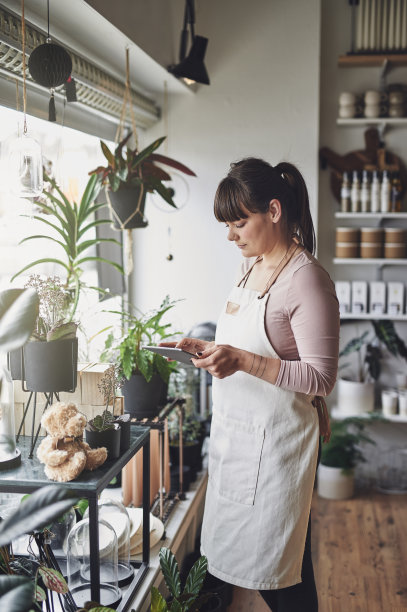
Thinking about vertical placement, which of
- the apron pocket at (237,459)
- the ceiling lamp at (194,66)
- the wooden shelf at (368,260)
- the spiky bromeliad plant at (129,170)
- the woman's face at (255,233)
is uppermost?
the ceiling lamp at (194,66)

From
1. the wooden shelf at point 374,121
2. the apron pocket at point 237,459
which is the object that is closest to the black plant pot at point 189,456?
the apron pocket at point 237,459

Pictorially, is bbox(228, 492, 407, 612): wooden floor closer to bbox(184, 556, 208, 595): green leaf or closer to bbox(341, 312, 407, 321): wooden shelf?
bbox(184, 556, 208, 595): green leaf

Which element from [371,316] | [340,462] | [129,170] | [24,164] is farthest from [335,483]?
[24,164]

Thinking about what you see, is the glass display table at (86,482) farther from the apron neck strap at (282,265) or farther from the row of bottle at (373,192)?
the row of bottle at (373,192)

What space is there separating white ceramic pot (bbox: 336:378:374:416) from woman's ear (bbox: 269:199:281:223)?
2076mm

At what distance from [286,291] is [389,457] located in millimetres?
2537

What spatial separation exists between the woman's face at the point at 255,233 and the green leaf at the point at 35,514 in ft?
3.15

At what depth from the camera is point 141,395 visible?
2203 mm

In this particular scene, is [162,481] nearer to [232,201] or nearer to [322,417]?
[322,417]

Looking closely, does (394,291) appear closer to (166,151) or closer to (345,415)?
(345,415)

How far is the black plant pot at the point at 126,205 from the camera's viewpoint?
7.80 feet

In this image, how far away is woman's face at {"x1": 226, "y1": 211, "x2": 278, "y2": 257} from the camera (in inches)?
69.1

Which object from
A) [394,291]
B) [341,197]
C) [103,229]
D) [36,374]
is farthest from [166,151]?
[36,374]

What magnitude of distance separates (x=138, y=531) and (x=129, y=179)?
1261mm
